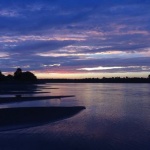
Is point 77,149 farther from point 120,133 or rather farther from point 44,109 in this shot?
point 44,109

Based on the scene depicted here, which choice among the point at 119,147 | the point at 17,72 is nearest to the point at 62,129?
the point at 119,147

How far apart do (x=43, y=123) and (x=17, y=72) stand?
12704 cm

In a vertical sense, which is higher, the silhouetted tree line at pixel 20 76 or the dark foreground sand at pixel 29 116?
the silhouetted tree line at pixel 20 76

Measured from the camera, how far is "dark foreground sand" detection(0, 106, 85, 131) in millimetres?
20219

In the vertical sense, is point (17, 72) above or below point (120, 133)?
above

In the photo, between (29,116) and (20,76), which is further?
(20,76)

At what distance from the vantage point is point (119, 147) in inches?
576

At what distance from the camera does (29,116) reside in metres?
23.3

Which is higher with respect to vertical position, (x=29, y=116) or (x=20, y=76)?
(x=20, y=76)

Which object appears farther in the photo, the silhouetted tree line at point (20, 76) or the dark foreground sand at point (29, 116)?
the silhouetted tree line at point (20, 76)

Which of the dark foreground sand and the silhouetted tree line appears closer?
the dark foreground sand

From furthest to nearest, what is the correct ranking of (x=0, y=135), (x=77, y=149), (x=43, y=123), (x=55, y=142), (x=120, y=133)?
1. (x=43, y=123)
2. (x=120, y=133)
3. (x=0, y=135)
4. (x=55, y=142)
5. (x=77, y=149)

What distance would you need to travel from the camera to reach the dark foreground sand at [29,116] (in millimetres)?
20219

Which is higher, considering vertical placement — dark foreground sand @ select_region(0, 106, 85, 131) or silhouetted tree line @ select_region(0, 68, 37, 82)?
silhouetted tree line @ select_region(0, 68, 37, 82)
